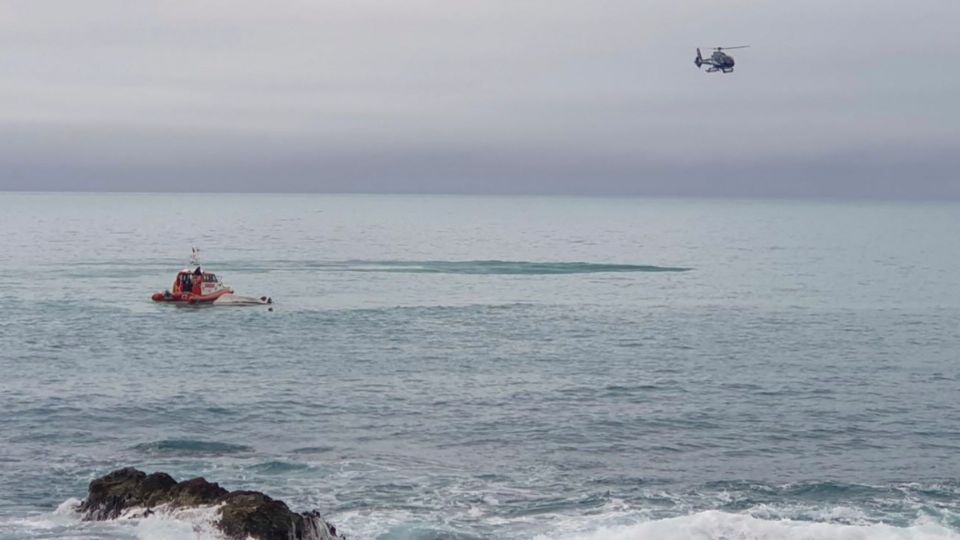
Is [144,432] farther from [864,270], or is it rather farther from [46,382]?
[864,270]

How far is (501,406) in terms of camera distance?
4381 centimetres

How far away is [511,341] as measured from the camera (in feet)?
199

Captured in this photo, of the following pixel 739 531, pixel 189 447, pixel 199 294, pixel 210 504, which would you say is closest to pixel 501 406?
pixel 189 447

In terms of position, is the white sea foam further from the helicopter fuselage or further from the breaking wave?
the helicopter fuselage

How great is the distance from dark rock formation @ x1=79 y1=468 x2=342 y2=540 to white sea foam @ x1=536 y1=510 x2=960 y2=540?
6.16 metres

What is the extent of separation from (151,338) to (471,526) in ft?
117

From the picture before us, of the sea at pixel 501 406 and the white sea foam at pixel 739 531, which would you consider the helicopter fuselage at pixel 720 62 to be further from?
the white sea foam at pixel 739 531

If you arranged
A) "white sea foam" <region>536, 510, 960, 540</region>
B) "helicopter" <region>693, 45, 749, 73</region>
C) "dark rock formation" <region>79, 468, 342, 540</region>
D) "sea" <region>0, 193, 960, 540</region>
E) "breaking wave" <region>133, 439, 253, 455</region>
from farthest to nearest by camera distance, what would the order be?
"helicopter" <region>693, 45, 749, 73</region> → "breaking wave" <region>133, 439, 253, 455</region> → "sea" <region>0, 193, 960, 540</region> → "white sea foam" <region>536, 510, 960, 540</region> → "dark rock formation" <region>79, 468, 342, 540</region>

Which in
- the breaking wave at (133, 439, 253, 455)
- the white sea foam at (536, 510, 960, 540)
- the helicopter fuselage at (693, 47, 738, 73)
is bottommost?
the breaking wave at (133, 439, 253, 455)

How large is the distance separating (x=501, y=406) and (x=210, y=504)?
1820cm

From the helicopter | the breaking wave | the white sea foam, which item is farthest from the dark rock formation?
the helicopter

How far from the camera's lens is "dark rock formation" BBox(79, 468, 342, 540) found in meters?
25.5

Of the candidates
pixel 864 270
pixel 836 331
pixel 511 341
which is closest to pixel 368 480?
pixel 511 341

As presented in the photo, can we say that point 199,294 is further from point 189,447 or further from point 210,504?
point 210,504
